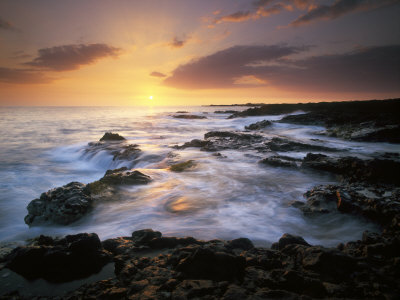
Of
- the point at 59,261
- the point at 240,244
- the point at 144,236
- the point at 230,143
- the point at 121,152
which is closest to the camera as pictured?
the point at 59,261

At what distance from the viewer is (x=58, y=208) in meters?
4.68

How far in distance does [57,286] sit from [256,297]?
2231mm

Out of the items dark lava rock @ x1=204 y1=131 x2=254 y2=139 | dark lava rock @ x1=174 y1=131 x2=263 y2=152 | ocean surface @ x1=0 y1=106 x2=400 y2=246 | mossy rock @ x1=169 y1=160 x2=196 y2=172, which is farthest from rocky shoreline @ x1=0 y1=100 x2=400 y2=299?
dark lava rock @ x1=204 y1=131 x2=254 y2=139

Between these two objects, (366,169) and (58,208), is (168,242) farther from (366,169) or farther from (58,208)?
(366,169)

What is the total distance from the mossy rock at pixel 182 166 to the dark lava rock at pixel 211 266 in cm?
565

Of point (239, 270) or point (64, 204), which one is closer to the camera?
point (239, 270)

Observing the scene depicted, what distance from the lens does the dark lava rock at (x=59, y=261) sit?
2719mm

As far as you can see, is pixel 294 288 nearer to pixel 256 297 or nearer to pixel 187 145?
pixel 256 297

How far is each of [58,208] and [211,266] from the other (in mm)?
3803

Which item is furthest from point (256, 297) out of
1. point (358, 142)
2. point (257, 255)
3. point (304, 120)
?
point (304, 120)

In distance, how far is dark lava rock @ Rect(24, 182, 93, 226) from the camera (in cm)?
461

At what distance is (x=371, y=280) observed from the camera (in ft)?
6.77

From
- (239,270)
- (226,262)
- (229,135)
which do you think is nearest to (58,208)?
(226,262)

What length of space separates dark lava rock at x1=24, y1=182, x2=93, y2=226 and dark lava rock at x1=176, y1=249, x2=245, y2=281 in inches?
130
